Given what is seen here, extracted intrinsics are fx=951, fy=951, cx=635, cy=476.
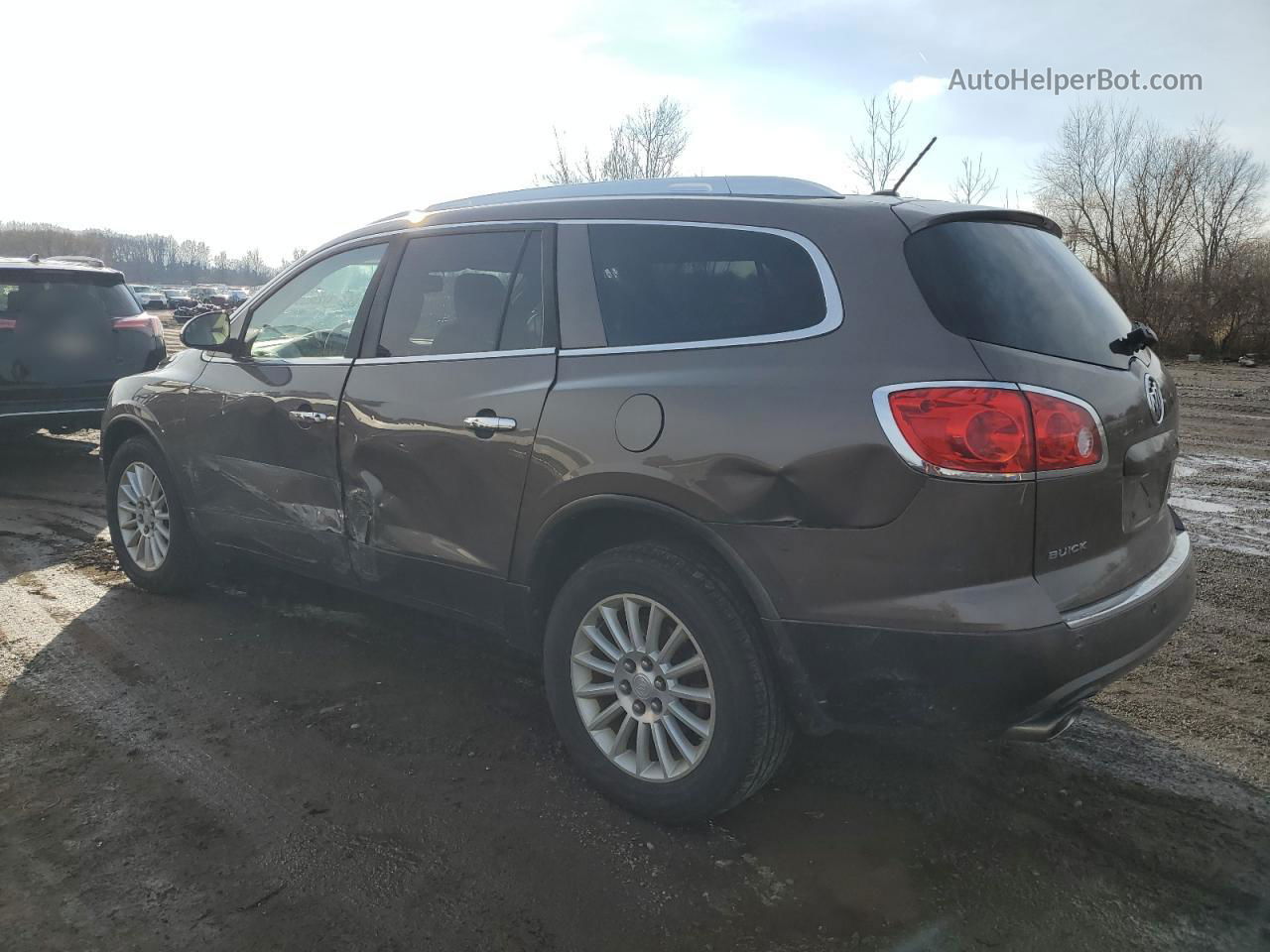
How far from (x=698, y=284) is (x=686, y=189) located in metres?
0.41

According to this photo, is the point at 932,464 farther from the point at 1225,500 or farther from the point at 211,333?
the point at 1225,500

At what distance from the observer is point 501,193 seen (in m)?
3.73

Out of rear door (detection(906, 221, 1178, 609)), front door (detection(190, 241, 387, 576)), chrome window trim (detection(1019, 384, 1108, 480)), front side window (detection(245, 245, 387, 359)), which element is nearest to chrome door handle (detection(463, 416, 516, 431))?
Answer: front door (detection(190, 241, 387, 576))

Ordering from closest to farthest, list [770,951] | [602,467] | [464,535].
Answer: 1. [770,951]
2. [602,467]
3. [464,535]

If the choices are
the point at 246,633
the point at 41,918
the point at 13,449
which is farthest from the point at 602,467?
the point at 13,449

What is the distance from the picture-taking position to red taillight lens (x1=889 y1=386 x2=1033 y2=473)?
7.65 feet

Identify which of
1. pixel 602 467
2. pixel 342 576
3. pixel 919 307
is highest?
pixel 919 307

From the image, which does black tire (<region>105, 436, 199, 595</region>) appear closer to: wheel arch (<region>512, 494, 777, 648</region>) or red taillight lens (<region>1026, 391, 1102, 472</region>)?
wheel arch (<region>512, 494, 777, 648</region>)

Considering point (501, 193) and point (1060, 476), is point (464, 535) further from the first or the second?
point (1060, 476)

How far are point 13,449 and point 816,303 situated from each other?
31.1 ft

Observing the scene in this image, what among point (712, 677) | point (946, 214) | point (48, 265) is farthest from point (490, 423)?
point (48, 265)

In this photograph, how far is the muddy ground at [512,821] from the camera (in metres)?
2.43

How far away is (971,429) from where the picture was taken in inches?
92.1

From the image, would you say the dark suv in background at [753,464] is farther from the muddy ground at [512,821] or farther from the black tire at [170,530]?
the black tire at [170,530]
